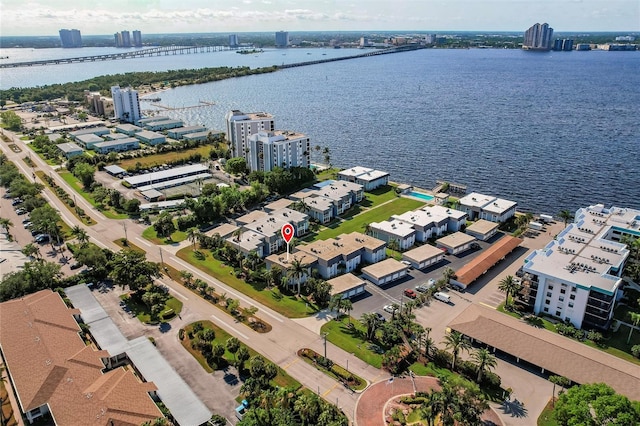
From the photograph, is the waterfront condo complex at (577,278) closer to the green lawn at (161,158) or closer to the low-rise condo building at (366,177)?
the low-rise condo building at (366,177)

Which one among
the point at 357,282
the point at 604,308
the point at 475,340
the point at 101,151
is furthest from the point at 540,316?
the point at 101,151

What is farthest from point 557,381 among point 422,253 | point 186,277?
point 186,277

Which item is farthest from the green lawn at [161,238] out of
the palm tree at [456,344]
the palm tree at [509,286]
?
the palm tree at [509,286]

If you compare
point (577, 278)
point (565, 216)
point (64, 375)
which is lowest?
point (64, 375)

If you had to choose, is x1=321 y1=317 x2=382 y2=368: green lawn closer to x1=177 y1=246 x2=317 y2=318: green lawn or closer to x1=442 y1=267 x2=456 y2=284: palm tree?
x1=177 y1=246 x2=317 y2=318: green lawn

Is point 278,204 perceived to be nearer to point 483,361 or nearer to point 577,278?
point 577,278

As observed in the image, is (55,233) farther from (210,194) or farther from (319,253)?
(319,253)
